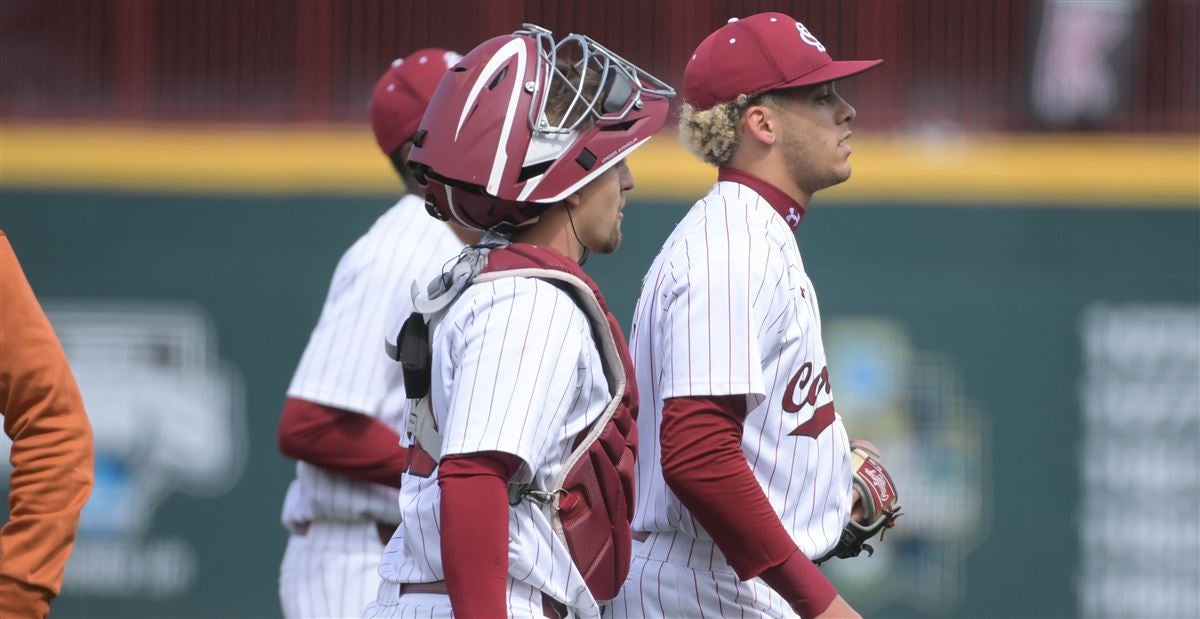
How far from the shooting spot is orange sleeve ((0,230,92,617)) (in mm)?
2553

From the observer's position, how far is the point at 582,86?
269cm

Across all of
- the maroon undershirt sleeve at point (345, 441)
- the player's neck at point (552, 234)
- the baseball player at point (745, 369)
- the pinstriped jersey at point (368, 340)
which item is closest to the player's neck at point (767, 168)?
the baseball player at point (745, 369)

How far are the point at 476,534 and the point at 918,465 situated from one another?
5.09 m

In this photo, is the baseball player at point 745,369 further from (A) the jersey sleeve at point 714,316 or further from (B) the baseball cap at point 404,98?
(B) the baseball cap at point 404,98

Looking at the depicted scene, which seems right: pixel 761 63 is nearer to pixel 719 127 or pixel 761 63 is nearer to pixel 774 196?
pixel 719 127

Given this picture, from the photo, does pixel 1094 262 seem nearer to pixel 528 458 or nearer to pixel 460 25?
pixel 460 25

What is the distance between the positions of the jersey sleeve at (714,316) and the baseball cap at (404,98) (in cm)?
134

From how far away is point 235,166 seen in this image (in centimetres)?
768

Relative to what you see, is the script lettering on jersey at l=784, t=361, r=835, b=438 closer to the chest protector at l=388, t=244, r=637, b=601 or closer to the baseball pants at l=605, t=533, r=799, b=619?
the baseball pants at l=605, t=533, r=799, b=619

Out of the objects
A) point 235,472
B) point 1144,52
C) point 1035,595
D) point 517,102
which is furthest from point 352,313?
point 1144,52

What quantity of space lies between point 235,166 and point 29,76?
1621 mm

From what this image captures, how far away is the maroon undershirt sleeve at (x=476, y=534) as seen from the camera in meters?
2.39

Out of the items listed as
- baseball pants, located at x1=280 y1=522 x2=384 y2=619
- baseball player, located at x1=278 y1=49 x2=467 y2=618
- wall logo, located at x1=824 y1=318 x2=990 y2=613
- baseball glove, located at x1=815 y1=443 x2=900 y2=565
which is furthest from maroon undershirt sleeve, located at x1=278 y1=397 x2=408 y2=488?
wall logo, located at x1=824 y1=318 x2=990 y2=613

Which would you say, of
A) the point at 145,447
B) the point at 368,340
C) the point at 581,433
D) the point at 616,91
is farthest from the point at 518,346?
the point at 145,447
